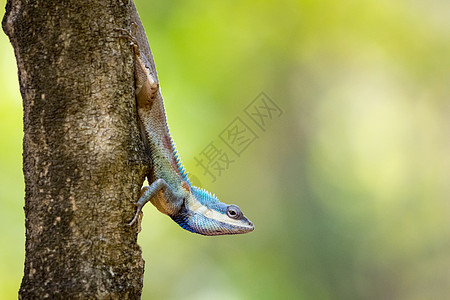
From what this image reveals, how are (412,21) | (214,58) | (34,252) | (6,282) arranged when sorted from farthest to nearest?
1. (412,21)
2. (214,58)
3. (6,282)
4. (34,252)

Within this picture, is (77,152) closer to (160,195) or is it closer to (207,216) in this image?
(160,195)

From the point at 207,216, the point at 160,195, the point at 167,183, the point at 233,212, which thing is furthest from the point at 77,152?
the point at 233,212

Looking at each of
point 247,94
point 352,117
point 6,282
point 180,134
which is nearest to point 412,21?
point 352,117

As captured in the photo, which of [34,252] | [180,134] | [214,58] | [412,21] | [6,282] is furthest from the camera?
[412,21]

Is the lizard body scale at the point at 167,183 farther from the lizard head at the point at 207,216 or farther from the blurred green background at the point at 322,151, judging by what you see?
the blurred green background at the point at 322,151

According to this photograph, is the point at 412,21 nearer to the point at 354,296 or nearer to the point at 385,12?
the point at 385,12

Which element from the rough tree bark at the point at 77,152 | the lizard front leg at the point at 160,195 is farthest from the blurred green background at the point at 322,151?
the rough tree bark at the point at 77,152
